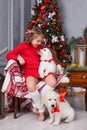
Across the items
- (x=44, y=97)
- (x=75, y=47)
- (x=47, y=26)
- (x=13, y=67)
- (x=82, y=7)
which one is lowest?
(x=44, y=97)

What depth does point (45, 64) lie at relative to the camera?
3.53 meters

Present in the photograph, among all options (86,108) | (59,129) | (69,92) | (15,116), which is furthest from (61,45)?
(59,129)

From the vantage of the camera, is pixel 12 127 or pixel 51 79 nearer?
pixel 12 127

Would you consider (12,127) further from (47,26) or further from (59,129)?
(47,26)

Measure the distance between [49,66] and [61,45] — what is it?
6.20ft

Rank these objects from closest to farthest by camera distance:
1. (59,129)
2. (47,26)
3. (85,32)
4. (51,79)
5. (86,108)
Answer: (59,129)
(51,79)
(86,108)
(47,26)
(85,32)

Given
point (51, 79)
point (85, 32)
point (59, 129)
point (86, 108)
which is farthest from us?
point (85, 32)

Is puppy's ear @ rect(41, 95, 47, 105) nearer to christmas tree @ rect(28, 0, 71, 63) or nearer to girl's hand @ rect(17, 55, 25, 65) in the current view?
girl's hand @ rect(17, 55, 25, 65)

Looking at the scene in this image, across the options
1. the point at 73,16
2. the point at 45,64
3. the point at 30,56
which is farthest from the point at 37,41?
the point at 73,16

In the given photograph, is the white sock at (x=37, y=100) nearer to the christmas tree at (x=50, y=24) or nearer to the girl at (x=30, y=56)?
the girl at (x=30, y=56)

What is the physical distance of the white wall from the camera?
5.91 meters

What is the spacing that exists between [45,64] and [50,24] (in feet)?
6.42

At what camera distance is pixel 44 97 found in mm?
3143

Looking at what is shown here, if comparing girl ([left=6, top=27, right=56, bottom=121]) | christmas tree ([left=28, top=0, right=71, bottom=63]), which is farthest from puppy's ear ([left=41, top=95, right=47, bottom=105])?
christmas tree ([left=28, top=0, right=71, bottom=63])
